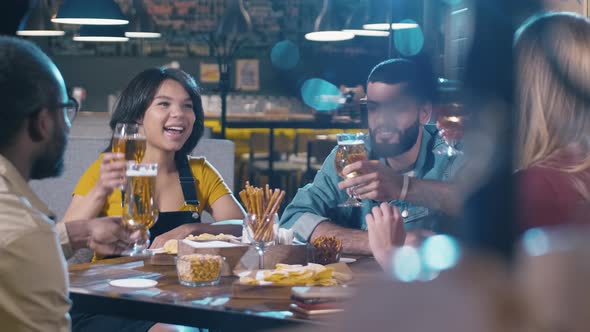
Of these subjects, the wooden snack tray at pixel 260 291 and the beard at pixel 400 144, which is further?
the beard at pixel 400 144

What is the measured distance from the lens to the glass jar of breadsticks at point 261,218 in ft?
7.73

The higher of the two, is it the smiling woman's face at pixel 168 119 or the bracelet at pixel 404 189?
the smiling woman's face at pixel 168 119

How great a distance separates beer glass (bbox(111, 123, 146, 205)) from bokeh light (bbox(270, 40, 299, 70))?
10.9m

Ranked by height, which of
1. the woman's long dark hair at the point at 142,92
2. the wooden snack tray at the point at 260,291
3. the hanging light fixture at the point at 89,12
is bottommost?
the wooden snack tray at the point at 260,291

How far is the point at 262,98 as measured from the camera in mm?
12078

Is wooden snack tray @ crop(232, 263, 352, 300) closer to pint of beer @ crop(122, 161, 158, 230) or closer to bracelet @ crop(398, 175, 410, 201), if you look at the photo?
pint of beer @ crop(122, 161, 158, 230)

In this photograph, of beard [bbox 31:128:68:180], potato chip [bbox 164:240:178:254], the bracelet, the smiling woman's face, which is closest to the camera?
beard [bbox 31:128:68:180]

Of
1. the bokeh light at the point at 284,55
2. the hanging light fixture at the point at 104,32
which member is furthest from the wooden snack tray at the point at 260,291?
the bokeh light at the point at 284,55

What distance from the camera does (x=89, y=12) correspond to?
19.7ft

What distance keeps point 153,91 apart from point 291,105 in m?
8.62

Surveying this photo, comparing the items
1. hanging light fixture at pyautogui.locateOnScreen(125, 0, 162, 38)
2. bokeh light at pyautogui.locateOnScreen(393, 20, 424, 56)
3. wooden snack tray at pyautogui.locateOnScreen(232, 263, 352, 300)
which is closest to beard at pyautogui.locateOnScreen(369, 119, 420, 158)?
wooden snack tray at pyautogui.locateOnScreen(232, 263, 352, 300)

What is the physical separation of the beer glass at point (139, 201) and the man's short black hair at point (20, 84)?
0.39m

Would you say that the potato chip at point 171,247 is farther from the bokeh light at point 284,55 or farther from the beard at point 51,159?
the bokeh light at point 284,55

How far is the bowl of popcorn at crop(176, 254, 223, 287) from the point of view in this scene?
212 cm
